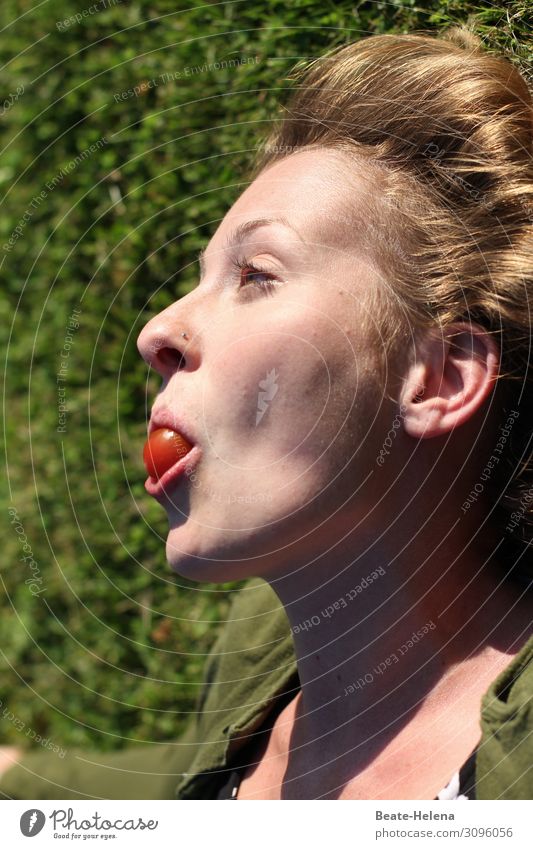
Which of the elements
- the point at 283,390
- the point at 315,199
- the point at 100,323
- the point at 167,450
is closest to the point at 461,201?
the point at 315,199

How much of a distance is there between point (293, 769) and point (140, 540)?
0.88 meters

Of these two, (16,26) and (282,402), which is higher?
(16,26)

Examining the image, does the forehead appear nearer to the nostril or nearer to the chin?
the nostril

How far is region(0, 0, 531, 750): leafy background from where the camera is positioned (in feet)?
6.29

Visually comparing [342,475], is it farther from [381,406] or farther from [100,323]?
[100,323]

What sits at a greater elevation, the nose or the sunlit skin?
the nose

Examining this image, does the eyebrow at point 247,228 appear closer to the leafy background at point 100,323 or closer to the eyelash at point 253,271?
the eyelash at point 253,271

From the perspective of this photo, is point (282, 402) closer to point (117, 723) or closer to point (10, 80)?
point (117, 723)

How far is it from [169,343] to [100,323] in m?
1.00

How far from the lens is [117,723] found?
213cm

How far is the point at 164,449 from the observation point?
1202mm

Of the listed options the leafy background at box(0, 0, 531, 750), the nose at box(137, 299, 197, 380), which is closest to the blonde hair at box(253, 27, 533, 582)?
the nose at box(137, 299, 197, 380)

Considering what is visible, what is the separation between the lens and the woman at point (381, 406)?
1.13m
